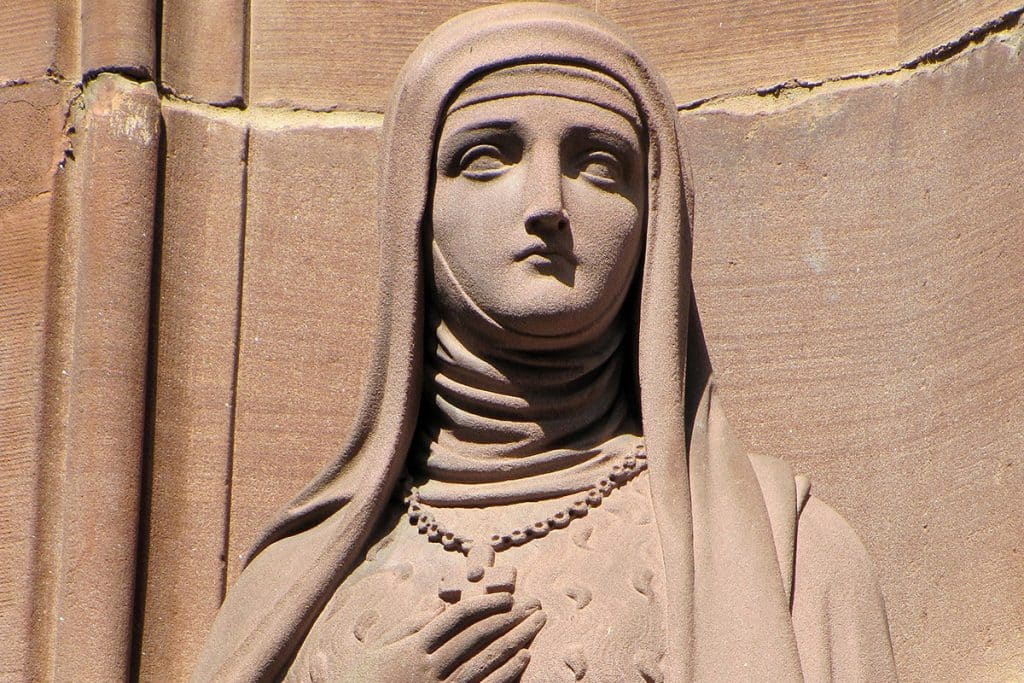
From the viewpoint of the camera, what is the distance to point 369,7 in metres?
4.78

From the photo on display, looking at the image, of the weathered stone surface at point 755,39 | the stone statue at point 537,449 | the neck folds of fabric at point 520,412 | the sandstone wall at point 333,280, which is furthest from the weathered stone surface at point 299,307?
the neck folds of fabric at point 520,412

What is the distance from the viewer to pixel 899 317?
4.43 m

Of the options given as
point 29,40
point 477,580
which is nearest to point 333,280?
point 29,40

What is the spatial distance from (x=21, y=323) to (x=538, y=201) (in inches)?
51.8

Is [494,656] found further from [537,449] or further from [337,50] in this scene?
[337,50]

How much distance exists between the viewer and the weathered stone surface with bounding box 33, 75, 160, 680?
4301mm

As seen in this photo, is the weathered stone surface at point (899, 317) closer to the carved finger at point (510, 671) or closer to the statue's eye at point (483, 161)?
the statue's eye at point (483, 161)

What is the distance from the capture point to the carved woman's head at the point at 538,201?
3.59m

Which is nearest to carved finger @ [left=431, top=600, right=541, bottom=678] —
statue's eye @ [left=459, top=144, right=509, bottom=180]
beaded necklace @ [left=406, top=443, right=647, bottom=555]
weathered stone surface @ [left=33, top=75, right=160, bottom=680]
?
beaded necklace @ [left=406, top=443, right=647, bottom=555]

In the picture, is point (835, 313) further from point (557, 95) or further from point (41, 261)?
point (41, 261)

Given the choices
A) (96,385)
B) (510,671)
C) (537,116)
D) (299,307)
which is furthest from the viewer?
(299,307)

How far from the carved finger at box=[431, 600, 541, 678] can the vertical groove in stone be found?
62.7 inches

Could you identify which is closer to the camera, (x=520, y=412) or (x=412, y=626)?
(x=412, y=626)

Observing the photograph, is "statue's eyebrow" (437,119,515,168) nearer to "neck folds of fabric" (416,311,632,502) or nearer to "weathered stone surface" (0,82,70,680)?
"neck folds of fabric" (416,311,632,502)
